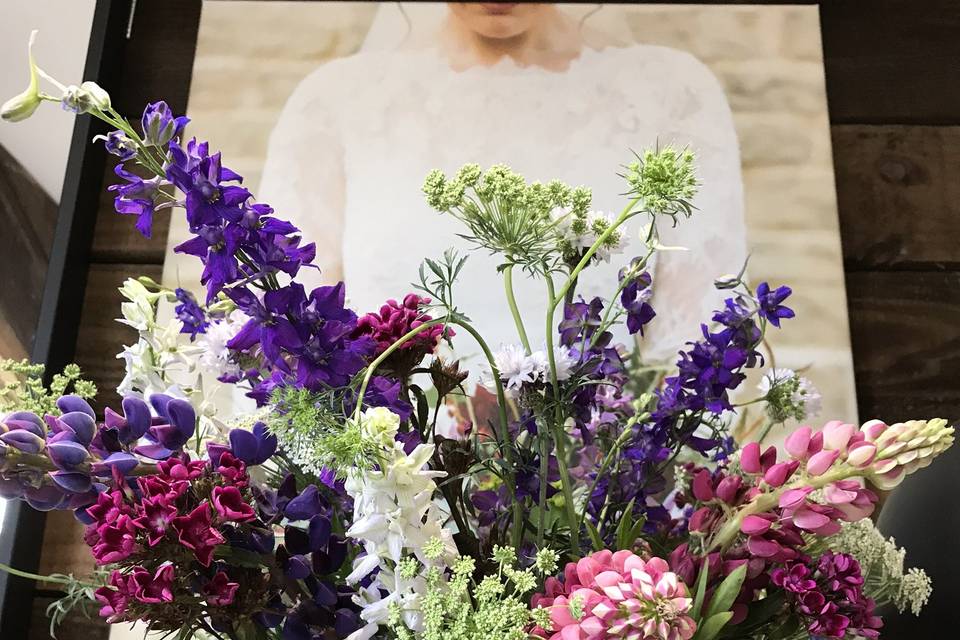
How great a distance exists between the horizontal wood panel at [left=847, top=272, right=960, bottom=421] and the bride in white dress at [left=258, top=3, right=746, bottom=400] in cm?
19

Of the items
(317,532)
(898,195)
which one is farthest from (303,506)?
(898,195)

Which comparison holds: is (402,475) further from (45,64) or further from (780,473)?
(45,64)

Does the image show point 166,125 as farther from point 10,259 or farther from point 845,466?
point 10,259

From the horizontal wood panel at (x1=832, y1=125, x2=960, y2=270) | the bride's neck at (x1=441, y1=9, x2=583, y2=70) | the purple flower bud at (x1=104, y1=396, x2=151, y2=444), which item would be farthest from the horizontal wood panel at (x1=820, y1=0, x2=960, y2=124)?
the purple flower bud at (x1=104, y1=396, x2=151, y2=444)

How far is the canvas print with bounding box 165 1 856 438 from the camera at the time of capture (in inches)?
38.4

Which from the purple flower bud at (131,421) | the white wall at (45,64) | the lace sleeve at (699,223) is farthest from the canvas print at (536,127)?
the purple flower bud at (131,421)

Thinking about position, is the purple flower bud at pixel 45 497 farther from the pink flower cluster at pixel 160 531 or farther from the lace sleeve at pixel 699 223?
the lace sleeve at pixel 699 223

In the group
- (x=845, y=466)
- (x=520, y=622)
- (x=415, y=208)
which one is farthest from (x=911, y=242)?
(x=520, y=622)

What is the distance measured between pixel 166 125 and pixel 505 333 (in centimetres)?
59

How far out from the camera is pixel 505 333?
95 cm

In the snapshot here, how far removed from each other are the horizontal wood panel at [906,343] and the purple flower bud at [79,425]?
87 cm

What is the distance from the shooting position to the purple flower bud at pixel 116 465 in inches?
15.5

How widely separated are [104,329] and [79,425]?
0.69m

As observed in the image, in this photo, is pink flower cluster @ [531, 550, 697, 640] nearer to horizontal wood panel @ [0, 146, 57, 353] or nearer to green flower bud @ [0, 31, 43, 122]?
green flower bud @ [0, 31, 43, 122]
